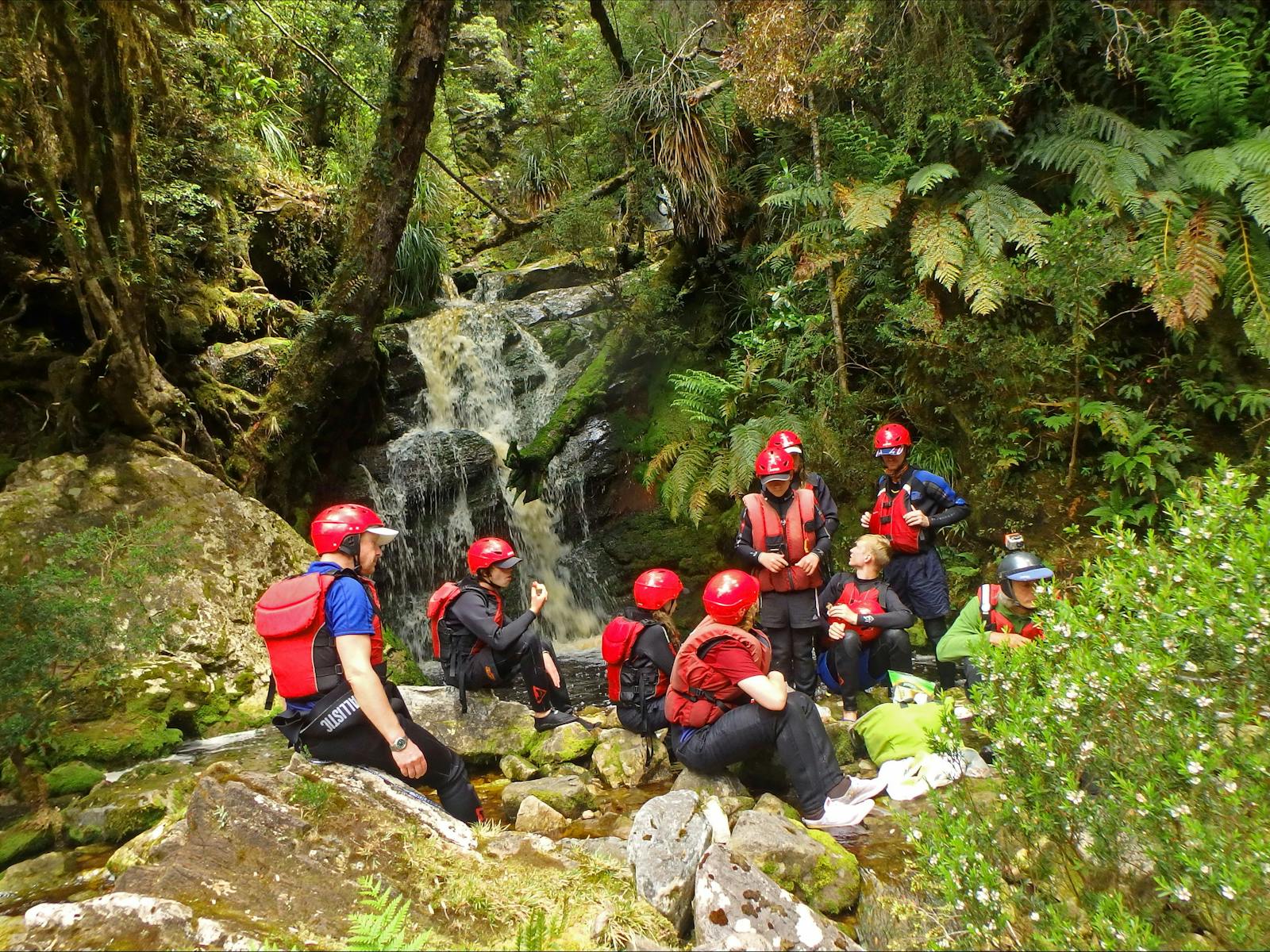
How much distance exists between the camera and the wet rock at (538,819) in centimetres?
415

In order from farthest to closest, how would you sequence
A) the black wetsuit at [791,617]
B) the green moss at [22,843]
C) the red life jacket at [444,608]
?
the black wetsuit at [791,617], the red life jacket at [444,608], the green moss at [22,843]

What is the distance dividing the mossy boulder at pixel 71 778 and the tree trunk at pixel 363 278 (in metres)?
4.09

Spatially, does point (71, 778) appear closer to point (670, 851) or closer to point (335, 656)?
point (335, 656)

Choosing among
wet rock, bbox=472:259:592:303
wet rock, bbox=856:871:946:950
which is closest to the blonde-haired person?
wet rock, bbox=856:871:946:950

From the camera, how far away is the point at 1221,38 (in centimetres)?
621

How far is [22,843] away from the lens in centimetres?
381

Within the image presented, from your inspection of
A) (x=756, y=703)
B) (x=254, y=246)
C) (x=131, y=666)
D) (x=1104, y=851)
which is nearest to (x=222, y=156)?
(x=254, y=246)

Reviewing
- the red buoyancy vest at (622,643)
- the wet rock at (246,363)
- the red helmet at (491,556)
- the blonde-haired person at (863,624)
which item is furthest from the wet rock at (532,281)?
the red buoyancy vest at (622,643)

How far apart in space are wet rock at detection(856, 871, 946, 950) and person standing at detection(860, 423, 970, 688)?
2.96 metres

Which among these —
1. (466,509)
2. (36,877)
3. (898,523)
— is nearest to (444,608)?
(36,877)

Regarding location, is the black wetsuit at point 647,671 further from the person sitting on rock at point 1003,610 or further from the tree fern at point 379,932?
the tree fern at point 379,932

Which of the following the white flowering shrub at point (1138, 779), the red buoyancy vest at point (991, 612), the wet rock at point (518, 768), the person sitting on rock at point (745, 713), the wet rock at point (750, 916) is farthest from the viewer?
the wet rock at point (518, 768)

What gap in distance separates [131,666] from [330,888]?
374cm

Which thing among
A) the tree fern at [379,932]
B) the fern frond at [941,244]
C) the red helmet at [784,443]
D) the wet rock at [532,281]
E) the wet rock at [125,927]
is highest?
the fern frond at [941,244]
